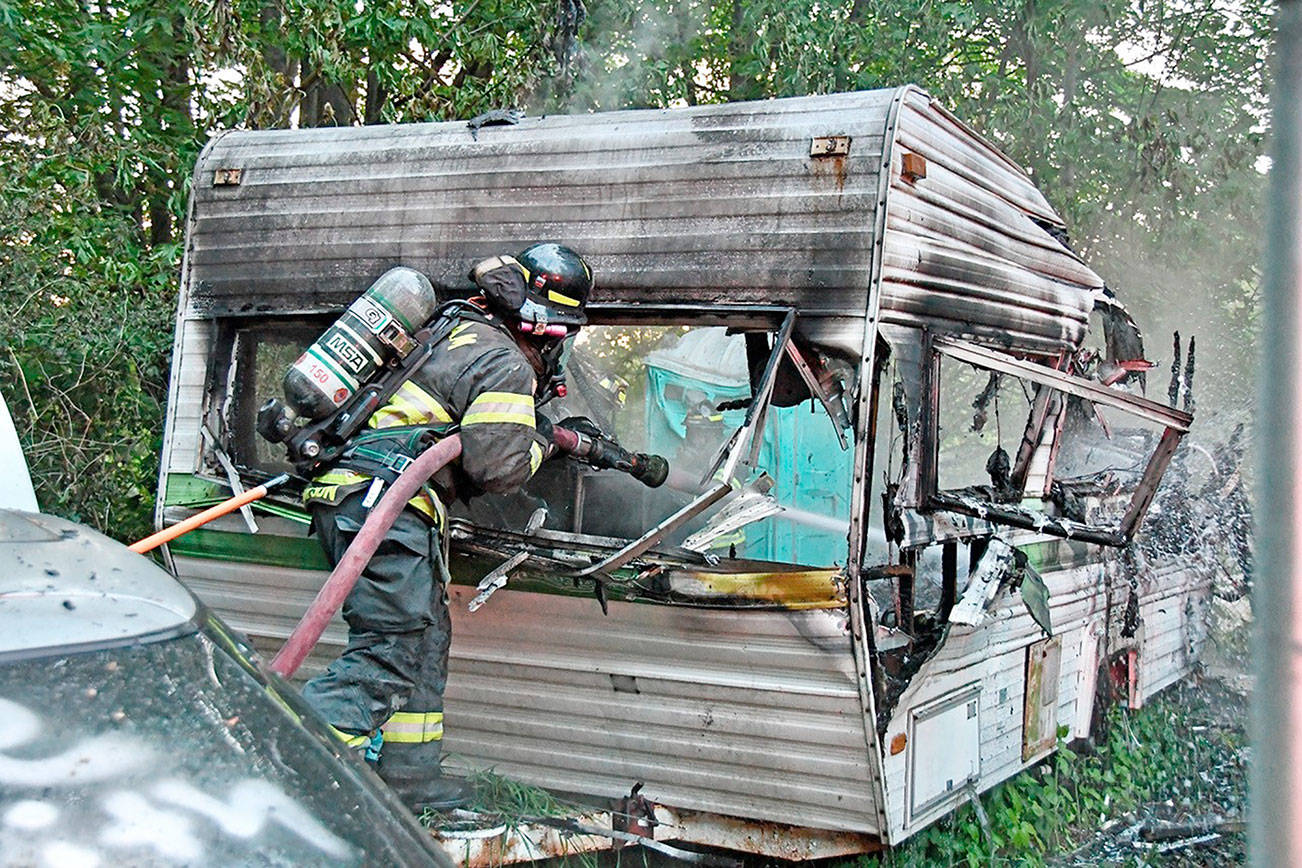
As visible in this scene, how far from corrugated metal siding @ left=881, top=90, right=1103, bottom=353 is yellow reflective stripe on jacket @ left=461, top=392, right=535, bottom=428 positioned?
131cm

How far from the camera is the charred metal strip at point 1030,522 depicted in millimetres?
4473

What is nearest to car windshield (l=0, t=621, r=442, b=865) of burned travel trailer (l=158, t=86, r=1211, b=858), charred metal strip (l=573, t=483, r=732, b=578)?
charred metal strip (l=573, t=483, r=732, b=578)

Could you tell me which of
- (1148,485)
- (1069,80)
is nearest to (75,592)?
(1148,485)

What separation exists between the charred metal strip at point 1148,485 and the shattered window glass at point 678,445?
167 centimetres

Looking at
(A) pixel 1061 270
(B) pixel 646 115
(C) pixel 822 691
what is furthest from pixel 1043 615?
(B) pixel 646 115

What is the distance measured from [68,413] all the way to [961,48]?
289 inches

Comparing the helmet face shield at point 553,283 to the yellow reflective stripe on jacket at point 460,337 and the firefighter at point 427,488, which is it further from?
the yellow reflective stripe on jacket at point 460,337

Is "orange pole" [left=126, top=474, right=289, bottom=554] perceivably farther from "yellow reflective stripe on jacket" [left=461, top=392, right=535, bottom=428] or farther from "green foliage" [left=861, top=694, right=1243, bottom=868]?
"green foliage" [left=861, top=694, right=1243, bottom=868]

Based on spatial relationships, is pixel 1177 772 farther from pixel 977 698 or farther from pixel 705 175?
pixel 705 175

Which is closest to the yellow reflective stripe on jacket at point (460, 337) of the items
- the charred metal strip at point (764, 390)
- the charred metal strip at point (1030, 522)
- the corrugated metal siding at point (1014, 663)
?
the charred metal strip at point (764, 390)

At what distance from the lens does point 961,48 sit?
33.0 ft

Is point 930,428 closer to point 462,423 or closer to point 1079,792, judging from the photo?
point 462,423

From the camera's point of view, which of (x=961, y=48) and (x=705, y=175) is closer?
(x=705, y=175)

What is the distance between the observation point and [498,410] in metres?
4.29
